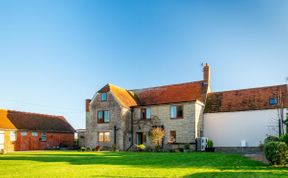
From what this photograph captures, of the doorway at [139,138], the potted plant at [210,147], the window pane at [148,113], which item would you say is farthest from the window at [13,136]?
the potted plant at [210,147]

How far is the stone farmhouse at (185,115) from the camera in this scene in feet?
108

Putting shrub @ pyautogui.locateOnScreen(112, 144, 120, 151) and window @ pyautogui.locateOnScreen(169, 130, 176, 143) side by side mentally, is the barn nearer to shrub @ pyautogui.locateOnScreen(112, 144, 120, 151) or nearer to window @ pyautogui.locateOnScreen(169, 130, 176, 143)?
shrub @ pyautogui.locateOnScreen(112, 144, 120, 151)

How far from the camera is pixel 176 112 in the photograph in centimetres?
3578

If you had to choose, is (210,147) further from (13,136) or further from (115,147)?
(13,136)

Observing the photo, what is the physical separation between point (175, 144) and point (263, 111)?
33.5 ft

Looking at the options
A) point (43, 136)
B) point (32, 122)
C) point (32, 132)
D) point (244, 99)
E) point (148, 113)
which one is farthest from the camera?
point (43, 136)

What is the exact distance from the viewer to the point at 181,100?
3606 centimetres

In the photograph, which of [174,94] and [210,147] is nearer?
[210,147]

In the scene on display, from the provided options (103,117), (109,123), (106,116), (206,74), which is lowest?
(109,123)

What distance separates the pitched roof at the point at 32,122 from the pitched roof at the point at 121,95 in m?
10.8

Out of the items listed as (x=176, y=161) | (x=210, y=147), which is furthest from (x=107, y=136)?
(x=176, y=161)

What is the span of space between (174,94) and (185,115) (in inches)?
164

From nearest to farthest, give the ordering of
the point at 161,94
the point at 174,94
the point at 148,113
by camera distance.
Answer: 1. the point at 148,113
2. the point at 174,94
3. the point at 161,94

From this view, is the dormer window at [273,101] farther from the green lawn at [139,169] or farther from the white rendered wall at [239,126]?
the green lawn at [139,169]
